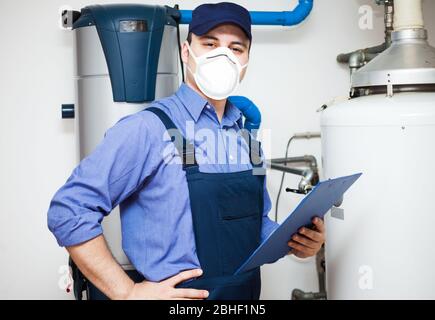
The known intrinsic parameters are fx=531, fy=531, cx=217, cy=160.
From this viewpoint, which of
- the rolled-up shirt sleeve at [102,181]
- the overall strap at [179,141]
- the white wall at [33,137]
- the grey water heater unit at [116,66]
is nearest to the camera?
the rolled-up shirt sleeve at [102,181]

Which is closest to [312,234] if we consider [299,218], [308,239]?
[308,239]

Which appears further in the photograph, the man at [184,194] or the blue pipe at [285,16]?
the blue pipe at [285,16]

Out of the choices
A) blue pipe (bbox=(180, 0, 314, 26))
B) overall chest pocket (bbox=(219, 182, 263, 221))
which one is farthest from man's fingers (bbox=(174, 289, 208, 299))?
blue pipe (bbox=(180, 0, 314, 26))

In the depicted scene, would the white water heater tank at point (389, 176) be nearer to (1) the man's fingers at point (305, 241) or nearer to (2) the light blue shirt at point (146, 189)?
(1) the man's fingers at point (305, 241)

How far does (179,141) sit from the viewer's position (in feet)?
3.83

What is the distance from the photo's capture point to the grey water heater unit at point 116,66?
1.58m

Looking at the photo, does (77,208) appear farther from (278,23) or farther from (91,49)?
(278,23)

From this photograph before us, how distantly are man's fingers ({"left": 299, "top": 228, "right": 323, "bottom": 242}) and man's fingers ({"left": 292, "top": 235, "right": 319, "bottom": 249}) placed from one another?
11 mm

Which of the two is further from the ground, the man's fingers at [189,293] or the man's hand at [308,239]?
the man's hand at [308,239]

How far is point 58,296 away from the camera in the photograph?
201 centimetres

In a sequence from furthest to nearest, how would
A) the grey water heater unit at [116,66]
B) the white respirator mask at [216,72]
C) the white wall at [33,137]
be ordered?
the white wall at [33,137]
the grey water heater unit at [116,66]
the white respirator mask at [216,72]

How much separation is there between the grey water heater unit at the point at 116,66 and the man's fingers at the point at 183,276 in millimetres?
453

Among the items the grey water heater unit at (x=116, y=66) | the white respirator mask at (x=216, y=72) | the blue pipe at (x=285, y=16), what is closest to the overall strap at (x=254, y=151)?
the white respirator mask at (x=216, y=72)

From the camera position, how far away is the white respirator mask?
4.16 feet
